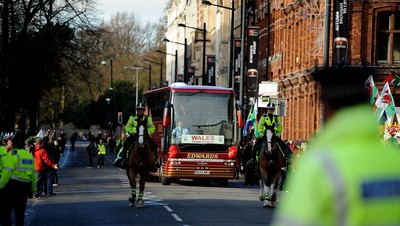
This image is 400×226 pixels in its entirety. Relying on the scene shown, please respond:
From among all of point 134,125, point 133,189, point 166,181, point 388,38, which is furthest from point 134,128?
point 388,38

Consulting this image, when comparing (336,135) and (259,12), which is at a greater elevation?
(259,12)

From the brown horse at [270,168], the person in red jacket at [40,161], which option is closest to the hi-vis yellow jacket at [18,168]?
the brown horse at [270,168]

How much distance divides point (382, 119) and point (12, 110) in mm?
24220

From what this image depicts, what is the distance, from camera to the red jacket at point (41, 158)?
102 ft

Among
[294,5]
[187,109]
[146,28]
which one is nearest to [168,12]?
[146,28]

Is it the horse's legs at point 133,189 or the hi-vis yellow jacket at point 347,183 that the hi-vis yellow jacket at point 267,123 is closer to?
the horse's legs at point 133,189

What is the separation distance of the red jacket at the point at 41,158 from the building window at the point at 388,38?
2289 centimetres

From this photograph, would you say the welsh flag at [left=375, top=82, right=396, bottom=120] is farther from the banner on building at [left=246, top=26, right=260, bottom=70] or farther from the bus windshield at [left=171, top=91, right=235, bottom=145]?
the banner on building at [left=246, top=26, right=260, bottom=70]

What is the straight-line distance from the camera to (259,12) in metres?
76.5

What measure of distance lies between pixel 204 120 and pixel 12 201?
20773mm

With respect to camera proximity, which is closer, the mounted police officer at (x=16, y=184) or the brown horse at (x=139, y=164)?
the mounted police officer at (x=16, y=184)

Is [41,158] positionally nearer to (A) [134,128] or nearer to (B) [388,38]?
(A) [134,128]

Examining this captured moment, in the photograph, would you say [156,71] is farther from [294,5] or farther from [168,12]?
[294,5]

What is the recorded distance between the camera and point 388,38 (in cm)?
5069
